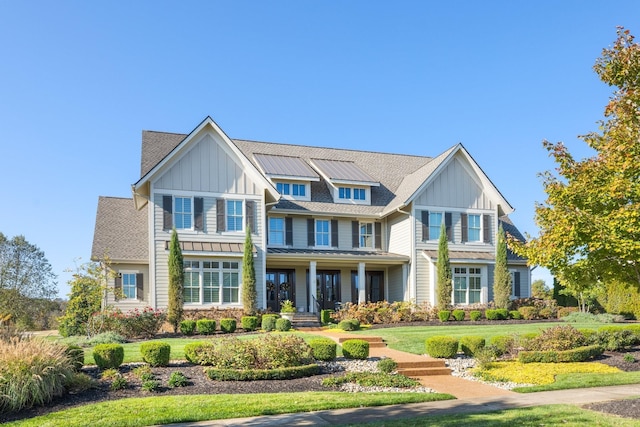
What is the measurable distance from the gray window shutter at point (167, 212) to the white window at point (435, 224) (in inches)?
536

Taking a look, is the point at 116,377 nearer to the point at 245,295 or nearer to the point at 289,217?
the point at 245,295

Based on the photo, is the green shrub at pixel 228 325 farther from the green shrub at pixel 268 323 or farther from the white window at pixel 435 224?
the white window at pixel 435 224

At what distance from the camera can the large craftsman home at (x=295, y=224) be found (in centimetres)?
2519

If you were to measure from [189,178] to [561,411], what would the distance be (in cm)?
1981

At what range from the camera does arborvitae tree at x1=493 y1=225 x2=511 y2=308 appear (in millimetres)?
28500

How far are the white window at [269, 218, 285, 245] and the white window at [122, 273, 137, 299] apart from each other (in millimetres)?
6976

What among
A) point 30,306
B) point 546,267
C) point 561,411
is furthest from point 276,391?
point 30,306

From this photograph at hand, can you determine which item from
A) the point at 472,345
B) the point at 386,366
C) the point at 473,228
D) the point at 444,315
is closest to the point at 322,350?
the point at 386,366

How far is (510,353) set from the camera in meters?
15.9

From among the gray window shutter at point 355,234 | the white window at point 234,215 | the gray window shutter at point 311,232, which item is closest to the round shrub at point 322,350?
the white window at point 234,215

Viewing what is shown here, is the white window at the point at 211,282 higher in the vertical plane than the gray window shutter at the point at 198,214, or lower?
lower

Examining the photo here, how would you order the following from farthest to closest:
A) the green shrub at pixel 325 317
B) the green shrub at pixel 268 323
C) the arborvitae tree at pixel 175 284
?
the green shrub at pixel 325 317
the arborvitae tree at pixel 175 284
the green shrub at pixel 268 323

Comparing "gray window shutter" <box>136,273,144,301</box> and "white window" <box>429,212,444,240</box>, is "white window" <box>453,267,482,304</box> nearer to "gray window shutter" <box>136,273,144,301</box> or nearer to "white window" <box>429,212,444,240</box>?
"white window" <box>429,212,444,240</box>

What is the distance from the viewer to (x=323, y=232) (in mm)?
29719
